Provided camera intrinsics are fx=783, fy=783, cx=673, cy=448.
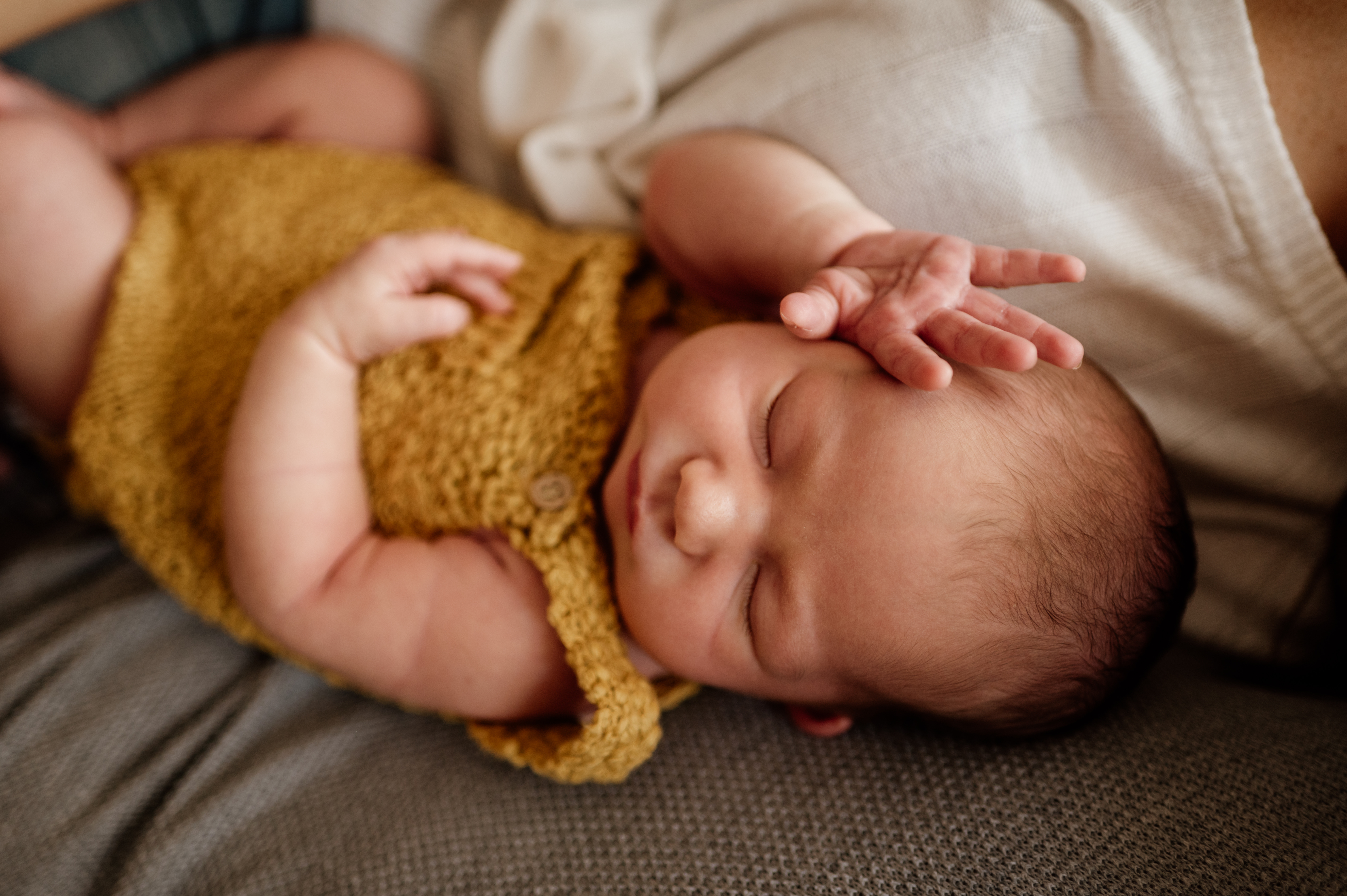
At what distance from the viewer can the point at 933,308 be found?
0.72 meters

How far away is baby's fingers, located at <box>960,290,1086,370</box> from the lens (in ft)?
2.14

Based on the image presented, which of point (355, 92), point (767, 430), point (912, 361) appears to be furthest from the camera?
point (355, 92)

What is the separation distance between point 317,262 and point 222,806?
0.67 m

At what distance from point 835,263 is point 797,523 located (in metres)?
0.30

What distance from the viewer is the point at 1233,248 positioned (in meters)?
0.86

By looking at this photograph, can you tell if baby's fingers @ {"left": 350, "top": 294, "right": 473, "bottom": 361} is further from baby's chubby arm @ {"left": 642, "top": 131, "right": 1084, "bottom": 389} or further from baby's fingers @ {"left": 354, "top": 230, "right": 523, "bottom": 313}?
baby's chubby arm @ {"left": 642, "top": 131, "right": 1084, "bottom": 389}

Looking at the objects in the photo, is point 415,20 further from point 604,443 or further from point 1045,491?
point 1045,491

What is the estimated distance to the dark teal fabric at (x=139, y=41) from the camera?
1.23 metres

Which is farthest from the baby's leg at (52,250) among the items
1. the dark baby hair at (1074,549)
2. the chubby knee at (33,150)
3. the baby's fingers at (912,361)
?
the dark baby hair at (1074,549)

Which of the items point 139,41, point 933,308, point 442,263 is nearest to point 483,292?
point 442,263

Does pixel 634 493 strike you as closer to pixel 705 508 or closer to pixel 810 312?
Answer: pixel 705 508

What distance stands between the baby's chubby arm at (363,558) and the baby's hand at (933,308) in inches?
17.3

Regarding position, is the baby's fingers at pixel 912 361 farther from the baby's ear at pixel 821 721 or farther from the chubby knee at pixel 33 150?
the chubby knee at pixel 33 150

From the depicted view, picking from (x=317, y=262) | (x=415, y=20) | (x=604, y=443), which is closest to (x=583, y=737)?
(x=604, y=443)
